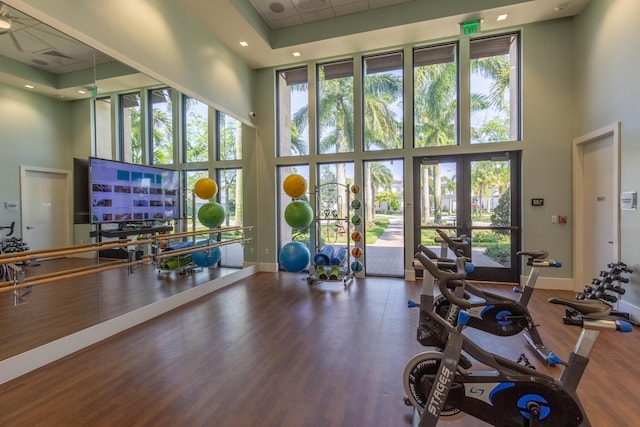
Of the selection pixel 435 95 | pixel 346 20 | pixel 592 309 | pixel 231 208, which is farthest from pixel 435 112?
pixel 592 309

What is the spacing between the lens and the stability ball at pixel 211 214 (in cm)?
536

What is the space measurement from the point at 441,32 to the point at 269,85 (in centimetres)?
369

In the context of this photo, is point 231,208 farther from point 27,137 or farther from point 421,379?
point 421,379

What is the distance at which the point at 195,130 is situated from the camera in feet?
18.1

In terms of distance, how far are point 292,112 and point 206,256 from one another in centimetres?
379

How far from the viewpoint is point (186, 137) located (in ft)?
17.5

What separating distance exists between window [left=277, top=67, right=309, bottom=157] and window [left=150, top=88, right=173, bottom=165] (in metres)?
2.59

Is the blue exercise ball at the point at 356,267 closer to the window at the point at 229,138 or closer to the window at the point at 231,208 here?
the window at the point at 231,208

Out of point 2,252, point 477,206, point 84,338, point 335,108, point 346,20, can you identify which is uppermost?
point 346,20

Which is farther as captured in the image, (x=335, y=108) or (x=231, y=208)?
(x=335, y=108)

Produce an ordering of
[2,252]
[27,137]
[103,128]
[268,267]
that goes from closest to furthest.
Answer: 1. [2,252]
2. [27,137]
3. [103,128]
4. [268,267]

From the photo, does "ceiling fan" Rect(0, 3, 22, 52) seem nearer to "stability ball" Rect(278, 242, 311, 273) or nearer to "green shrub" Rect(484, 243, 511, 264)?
"stability ball" Rect(278, 242, 311, 273)

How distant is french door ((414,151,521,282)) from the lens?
5711 millimetres

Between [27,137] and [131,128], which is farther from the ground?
[131,128]
